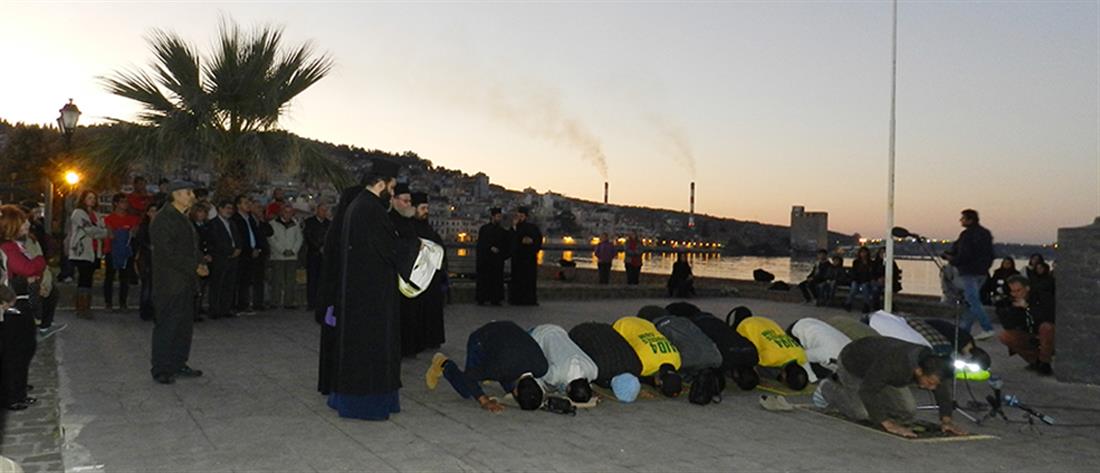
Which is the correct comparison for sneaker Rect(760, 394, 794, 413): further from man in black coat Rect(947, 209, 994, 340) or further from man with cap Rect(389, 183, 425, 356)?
man in black coat Rect(947, 209, 994, 340)

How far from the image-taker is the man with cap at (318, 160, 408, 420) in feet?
19.8

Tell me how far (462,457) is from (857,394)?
3.05m

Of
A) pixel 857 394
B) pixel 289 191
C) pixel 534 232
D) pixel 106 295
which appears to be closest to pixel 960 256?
pixel 857 394

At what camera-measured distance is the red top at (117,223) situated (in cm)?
1209

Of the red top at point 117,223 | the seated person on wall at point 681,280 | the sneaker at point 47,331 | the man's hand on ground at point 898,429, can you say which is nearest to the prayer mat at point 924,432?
the man's hand on ground at point 898,429

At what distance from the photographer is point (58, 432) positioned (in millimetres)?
5566

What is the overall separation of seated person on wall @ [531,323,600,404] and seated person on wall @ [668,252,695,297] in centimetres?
1281

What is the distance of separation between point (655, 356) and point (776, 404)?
1003mm

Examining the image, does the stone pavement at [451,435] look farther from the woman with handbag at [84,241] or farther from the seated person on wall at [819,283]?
the seated person on wall at [819,283]

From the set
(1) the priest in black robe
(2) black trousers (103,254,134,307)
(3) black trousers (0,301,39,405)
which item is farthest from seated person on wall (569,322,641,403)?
(2) black trousers (103,254,134,307)

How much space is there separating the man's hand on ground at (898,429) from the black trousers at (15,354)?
6.00 m

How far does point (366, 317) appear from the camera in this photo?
618cm

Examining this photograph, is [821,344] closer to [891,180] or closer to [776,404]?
[776,404]

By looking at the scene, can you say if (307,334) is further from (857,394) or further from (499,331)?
(857,394)
